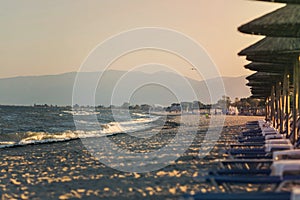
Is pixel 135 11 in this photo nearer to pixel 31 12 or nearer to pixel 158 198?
pixel 31 12

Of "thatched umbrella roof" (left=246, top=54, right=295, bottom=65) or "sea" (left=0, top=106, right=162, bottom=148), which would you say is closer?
"thatched umbrella roof" (left=246, top=54, right=295, bottom=65)

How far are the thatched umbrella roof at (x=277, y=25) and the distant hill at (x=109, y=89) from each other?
1977 cm

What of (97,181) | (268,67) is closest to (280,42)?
(268,67)

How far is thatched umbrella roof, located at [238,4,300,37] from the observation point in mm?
6113

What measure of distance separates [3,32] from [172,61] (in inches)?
469

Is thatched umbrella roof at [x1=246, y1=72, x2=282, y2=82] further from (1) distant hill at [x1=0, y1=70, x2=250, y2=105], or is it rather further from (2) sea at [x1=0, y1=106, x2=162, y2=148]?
(1) distant hill at [x1=0, y1=70, x2=250, y2=105]

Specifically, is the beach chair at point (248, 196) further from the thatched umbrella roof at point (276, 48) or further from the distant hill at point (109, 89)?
the distant hill at point (109, 89)

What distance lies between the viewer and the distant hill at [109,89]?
102 ft

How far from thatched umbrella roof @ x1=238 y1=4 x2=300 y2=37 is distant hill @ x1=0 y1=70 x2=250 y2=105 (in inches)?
778

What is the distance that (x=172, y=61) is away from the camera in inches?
835

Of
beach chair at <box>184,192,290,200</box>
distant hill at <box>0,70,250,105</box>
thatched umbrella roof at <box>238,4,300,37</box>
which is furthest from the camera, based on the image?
distant hill at <box>0,70,250,105</box>

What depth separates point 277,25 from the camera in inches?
241

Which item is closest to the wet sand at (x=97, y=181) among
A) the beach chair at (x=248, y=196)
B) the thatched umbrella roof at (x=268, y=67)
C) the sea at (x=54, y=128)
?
the beach chair at (x=248, y=196)

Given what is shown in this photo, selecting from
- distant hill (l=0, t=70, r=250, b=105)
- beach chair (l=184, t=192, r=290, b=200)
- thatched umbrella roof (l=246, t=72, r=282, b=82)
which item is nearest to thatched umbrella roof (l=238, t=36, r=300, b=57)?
beach chair (l=184, t=192, r=290, b=200)
